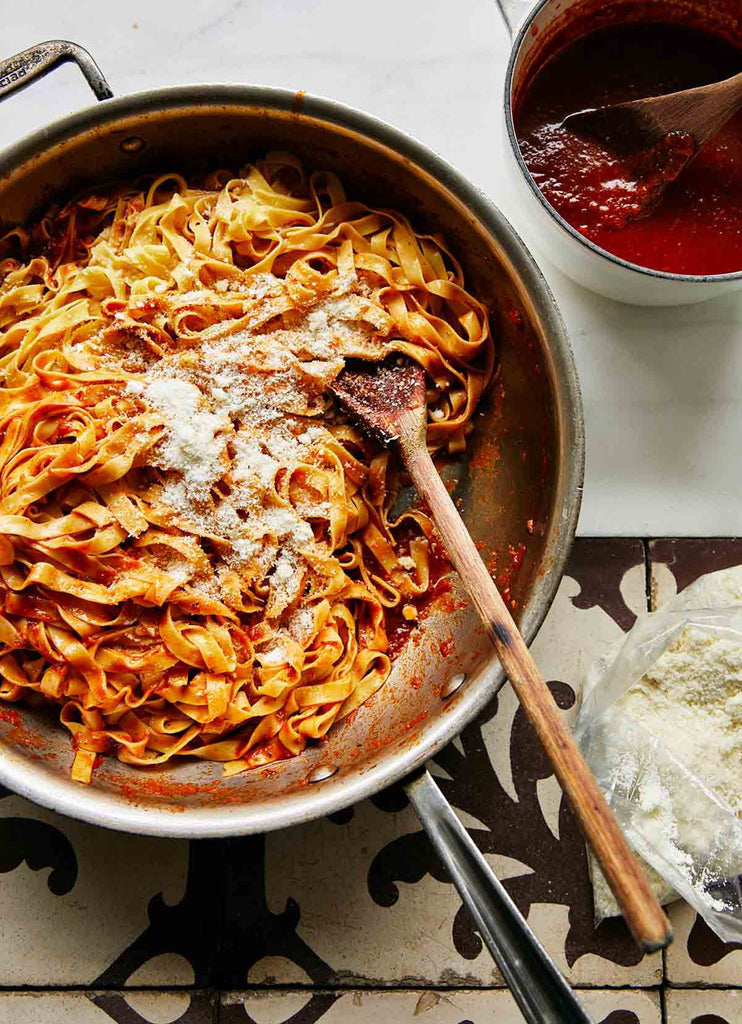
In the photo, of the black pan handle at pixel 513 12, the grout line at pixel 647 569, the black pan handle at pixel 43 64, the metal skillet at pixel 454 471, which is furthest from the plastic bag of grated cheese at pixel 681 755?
the black pan handle at pixel 43 64

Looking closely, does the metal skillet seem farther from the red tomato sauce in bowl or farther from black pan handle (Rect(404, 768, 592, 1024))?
the red tomato sauce in bowl

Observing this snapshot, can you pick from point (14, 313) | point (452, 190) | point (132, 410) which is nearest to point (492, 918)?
point (132, 410)

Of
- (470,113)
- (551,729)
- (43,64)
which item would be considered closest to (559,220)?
(470,113)

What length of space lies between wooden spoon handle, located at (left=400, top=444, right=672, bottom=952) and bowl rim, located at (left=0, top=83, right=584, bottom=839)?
0.10 m

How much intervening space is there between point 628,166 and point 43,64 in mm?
1219

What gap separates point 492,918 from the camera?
A: 5.13ft

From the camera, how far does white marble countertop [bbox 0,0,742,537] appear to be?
7.23ft

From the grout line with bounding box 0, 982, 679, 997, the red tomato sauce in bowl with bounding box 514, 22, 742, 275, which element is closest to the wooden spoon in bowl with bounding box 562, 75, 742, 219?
the red tomato sauce in bowl with bounding box 514, 22, 742, 275

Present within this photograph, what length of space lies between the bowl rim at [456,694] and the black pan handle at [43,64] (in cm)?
9

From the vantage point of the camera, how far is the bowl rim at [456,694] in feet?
5.52

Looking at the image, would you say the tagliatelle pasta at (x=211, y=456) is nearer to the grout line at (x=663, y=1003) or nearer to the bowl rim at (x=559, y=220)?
the bowl rim at (x=559, y=220)

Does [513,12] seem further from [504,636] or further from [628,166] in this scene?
[504,636]

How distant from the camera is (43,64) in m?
1.89

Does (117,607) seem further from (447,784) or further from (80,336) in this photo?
(447,784)
